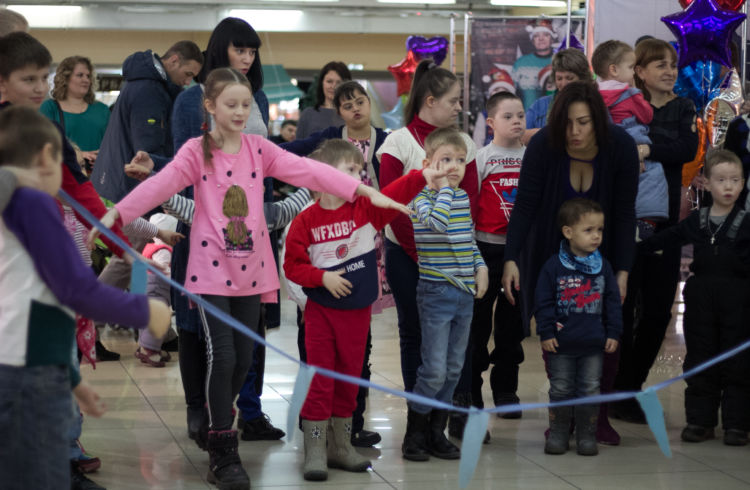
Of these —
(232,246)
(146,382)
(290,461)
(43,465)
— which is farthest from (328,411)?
(146,382)

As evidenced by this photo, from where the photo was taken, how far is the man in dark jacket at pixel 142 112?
4391 millimetres

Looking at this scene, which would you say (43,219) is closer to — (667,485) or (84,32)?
(667,485)

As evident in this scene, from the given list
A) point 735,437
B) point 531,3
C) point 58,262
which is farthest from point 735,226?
point 531,3

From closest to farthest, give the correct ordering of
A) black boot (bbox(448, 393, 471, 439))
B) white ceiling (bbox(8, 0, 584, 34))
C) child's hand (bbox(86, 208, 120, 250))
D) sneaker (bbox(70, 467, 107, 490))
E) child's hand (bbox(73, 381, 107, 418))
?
child's hand (bbox(73, 381, 107, 418)) < child's hand (bbox(86, 208, 120, 250)) < sneaker (bbox(70, 467, 107, 490)) < black boot (bbox(448, 393, 471, 439)) < white ceiling (bbox(8, 0, 584, 34))

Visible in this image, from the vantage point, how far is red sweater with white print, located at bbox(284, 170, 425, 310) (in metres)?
3.47

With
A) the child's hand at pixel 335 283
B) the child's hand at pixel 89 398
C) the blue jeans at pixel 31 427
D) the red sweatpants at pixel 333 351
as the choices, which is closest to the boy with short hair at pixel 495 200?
the red sweatpants at pixel 333 351

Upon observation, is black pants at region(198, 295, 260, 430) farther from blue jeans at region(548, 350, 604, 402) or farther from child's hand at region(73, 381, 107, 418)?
blue jeans at region(548, 350, 604, 402)

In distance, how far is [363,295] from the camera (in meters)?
3.49

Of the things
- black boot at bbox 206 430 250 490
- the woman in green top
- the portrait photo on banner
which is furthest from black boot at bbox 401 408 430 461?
the portrait photo on banner

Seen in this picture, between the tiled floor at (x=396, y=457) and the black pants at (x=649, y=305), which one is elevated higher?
the black pants at (x=649, y=305)

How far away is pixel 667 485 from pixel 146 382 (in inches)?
112

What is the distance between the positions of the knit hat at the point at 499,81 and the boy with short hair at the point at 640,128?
4.10m

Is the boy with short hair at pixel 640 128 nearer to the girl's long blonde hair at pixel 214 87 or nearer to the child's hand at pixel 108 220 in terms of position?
the girl's long blonde hair at pixel 214 87

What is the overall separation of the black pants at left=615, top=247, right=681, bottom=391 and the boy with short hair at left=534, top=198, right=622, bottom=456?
0.57 m
